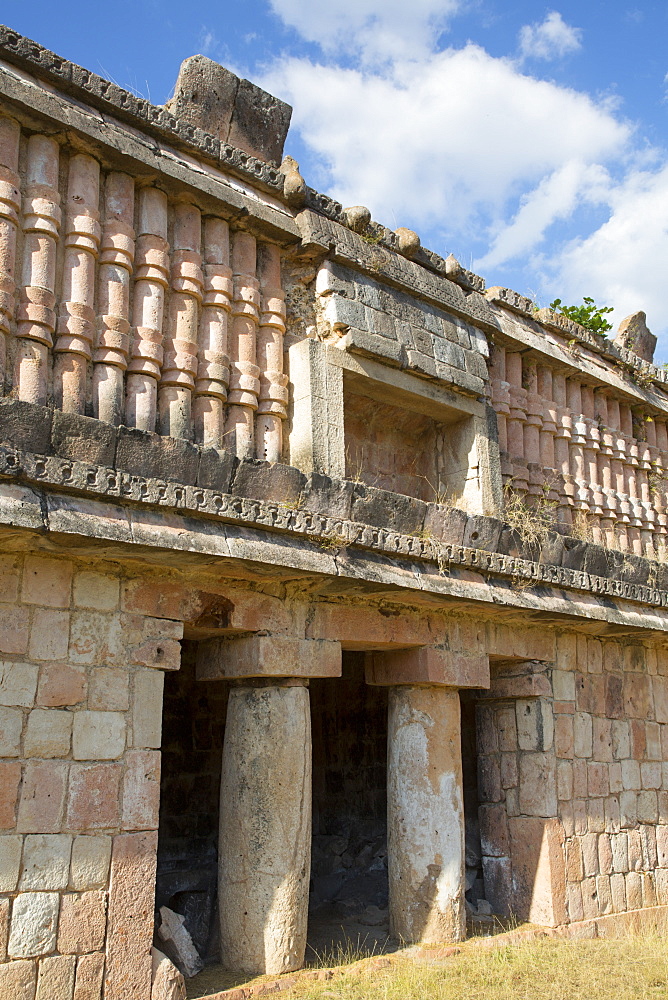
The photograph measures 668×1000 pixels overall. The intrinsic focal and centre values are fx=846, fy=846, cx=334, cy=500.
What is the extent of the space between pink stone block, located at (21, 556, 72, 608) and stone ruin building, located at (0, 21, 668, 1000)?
22mm

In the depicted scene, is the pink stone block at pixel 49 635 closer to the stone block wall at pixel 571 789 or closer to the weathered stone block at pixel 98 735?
the weathered stone block at pixel 98 735

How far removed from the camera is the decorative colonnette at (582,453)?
834 cm

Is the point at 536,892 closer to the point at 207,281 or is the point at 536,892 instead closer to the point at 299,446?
the point at 299,446

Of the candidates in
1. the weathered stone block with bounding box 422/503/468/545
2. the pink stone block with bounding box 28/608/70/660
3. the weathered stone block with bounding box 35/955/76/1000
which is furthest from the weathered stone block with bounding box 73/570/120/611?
the weathered stone block with bounding box 422/503/468/545

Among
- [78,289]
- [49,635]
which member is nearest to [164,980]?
[49,635]

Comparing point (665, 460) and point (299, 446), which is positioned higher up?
point (665, 460)

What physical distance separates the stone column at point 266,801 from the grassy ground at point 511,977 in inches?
16.2

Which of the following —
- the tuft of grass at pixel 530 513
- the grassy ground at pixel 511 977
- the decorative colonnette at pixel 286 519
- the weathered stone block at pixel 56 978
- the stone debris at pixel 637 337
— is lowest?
the grassy ground at pixel 511 977

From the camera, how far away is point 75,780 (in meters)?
4.77

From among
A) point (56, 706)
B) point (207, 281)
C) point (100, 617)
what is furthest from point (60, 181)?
point (56, 706)

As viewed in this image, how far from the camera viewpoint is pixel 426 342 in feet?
24.2

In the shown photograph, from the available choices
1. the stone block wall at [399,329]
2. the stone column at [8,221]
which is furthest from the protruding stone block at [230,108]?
the stone column at [8,221]

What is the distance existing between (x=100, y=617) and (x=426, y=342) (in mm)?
3809

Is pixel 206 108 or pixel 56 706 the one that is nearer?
pixel 56 706
